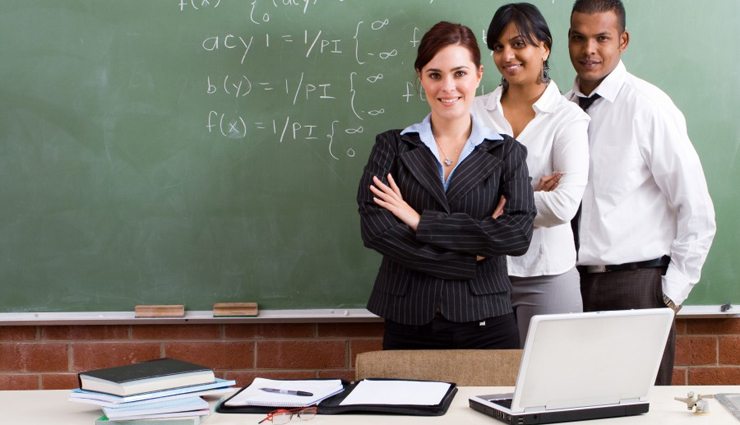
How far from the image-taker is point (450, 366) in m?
2.29

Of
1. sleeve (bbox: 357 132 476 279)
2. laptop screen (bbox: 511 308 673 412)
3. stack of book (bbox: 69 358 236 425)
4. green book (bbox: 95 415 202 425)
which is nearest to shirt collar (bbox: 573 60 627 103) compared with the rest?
sleeve (bbox: 357 132 476 279)

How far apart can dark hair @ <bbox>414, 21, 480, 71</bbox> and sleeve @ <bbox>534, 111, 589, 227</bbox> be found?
40 centimetres

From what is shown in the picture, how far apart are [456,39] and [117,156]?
55.4 inches

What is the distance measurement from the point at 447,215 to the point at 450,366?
46 cm

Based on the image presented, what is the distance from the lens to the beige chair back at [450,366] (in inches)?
89.4

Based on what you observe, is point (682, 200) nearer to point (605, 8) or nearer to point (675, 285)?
point (675, 285)

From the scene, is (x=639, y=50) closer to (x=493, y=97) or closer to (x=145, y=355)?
(x=493, y=97)

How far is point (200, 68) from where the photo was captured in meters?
3.25

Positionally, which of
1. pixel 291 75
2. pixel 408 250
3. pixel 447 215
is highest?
pixel 291 75

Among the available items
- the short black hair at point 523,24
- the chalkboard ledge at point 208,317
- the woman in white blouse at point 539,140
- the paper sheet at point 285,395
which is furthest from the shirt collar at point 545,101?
the paper sheet at point 285,395

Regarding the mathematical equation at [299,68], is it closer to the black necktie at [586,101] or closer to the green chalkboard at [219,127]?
the green chalkboard at [219,127]

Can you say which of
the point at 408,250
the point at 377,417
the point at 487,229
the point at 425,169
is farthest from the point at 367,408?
the point at 425,169

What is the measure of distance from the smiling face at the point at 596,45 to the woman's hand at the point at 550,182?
0.43 meters

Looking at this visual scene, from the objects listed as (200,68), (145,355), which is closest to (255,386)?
(145,355)
